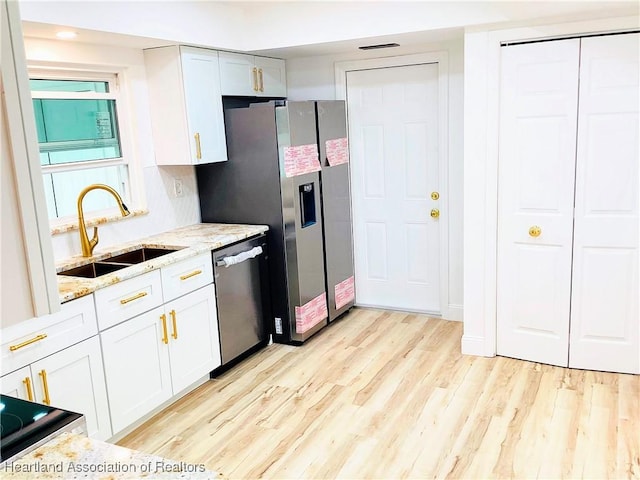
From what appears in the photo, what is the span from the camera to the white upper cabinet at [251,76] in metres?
3.94

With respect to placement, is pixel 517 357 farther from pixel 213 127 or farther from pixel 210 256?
pixel 213 127

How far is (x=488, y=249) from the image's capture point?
11.9ft

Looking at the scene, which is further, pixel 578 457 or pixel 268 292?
pixel 268 292

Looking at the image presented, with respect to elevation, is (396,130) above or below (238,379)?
above

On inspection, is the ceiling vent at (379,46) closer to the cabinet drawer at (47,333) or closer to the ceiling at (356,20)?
the ceiling at (356,20)

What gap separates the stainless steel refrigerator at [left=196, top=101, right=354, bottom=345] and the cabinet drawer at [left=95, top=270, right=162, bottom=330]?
1.09m

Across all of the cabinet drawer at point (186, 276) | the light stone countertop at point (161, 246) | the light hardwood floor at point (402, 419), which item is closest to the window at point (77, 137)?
the light stone countertop at point (161, 246)

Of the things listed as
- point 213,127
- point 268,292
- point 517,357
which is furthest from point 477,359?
point 213,127

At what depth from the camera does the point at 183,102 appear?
3.60 m

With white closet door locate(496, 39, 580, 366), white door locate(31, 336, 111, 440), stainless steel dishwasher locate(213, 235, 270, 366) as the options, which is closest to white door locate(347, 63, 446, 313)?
white closet door locate(496, 39, 580, 366)

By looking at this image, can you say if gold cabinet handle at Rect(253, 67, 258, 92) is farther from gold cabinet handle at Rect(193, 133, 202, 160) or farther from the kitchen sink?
the kitchen sink

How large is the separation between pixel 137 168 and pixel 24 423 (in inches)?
98.2

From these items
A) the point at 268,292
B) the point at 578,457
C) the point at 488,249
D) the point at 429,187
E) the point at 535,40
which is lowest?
the point at 578,457

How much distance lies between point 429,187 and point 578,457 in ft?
7.65
